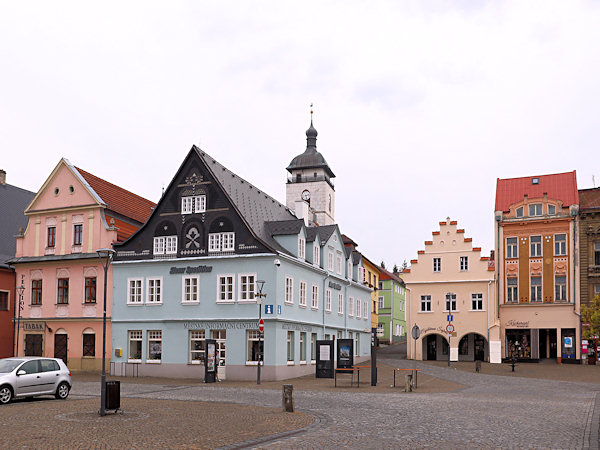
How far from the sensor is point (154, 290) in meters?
40.2

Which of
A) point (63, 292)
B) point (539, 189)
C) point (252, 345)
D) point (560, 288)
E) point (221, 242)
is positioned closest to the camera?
point (252, 345)

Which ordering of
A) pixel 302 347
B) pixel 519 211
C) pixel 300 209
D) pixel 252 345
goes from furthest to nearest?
pixel 519 211 < pixel 300 209 < pixel 302 347 < pixel 252 345

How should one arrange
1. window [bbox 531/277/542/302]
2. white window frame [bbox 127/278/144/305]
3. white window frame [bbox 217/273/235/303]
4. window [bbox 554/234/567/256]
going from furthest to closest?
window [bbox 531/277/542/302], window [bbox 554/234/567/256], white window frame [bbox 127/278/144/305], white window frame [bbox 217/273/235/303]

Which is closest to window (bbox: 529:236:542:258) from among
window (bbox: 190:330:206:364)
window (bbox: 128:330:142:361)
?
window (bbox: 190:330:206:364)

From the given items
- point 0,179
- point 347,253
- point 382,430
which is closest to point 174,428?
point 382,430

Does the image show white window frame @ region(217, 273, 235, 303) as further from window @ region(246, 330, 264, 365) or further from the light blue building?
window @ region(246, 330, 264, 365)

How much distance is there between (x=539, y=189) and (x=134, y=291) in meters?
34.2

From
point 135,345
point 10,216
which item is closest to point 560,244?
point 135,345

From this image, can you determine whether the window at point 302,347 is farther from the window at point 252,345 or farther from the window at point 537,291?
the window at point 537,291

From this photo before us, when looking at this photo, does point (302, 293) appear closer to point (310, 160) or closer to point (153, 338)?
point (153, 338)

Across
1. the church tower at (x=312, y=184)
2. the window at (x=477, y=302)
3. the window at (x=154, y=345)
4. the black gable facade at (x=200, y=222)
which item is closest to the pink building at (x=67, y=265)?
the black gable facade at (x=200, y=222)

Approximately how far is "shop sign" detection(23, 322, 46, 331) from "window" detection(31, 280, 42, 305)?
1401mm

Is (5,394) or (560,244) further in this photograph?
(560,244)

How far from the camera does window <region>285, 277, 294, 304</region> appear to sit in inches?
1517
